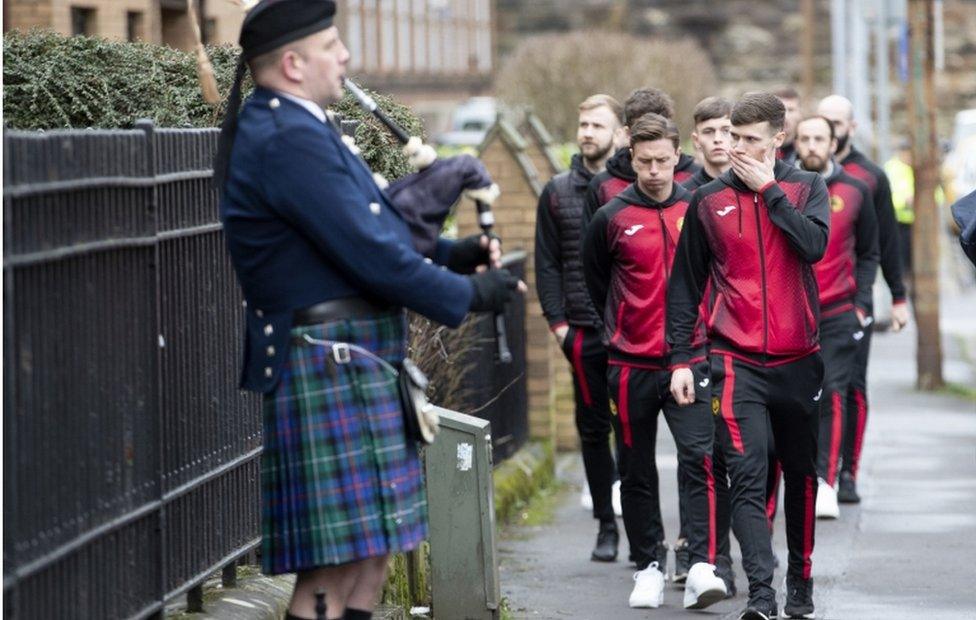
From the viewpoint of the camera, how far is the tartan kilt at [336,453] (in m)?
4.94

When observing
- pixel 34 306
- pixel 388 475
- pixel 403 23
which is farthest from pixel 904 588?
pixel 403 23

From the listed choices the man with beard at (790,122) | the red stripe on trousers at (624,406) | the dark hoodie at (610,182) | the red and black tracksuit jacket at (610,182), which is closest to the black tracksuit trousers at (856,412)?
the man with beard at (790,122)

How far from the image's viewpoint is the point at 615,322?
328 inches

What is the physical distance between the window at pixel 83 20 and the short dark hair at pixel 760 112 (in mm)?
7052

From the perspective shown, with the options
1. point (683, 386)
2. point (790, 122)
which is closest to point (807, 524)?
point (683, 386)

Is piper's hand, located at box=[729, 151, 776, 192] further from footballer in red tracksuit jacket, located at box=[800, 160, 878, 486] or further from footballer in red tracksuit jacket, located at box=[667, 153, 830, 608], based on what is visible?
footballer in red tracksuit jacket, located at box=[800, 160, 878, 486]

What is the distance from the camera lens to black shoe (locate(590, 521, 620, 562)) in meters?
9.26

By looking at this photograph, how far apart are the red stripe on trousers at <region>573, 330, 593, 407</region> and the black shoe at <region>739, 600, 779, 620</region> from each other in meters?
2.08

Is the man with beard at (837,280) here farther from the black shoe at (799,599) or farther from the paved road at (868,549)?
the black shoe at (799,599)

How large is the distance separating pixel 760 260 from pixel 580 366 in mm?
2027

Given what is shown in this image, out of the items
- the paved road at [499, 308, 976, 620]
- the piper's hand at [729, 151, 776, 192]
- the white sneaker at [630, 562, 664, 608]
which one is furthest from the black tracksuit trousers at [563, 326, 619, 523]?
the piper's hand at [729, 151, 776, 192]

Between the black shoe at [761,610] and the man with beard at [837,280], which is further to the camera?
the man with beard at [837,280]

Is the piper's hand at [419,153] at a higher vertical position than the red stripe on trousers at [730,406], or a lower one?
higher

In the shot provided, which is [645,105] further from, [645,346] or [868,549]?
[868,549]
